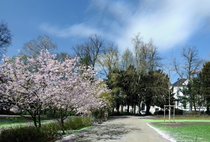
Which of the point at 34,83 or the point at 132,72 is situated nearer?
the point at 34,83

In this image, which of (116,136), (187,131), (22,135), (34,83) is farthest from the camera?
(187,131)

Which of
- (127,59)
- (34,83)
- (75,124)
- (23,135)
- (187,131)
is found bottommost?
(187,131)

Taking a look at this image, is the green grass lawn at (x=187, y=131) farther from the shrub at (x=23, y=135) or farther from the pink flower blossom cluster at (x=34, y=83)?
the pink flower blossom cluster at (x=34, y=83)

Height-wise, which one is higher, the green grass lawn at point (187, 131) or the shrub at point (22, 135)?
the shrub at point (22, 135)

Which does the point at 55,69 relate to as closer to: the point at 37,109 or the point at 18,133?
the point at 37,109

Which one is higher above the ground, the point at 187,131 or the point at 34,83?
the point at 34,83

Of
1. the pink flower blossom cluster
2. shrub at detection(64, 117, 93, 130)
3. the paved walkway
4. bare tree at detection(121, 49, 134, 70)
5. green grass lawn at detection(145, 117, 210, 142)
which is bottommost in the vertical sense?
green grass lawn at detection(145, 117, 210, 142)

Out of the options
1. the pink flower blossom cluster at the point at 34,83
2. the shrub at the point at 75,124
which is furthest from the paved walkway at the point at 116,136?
the pink flower blossom cluster at the point at 34,83

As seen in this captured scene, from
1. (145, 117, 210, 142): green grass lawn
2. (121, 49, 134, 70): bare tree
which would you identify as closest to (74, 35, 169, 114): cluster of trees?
(121, 49, 134, 70): bare tree

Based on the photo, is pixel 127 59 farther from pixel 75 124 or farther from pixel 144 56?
pixel 75 124

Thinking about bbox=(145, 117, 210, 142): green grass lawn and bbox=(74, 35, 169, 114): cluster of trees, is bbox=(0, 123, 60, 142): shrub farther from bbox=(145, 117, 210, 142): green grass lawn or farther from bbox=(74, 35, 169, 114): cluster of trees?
bbox=(74, 35, 169, 114): cluster of trees

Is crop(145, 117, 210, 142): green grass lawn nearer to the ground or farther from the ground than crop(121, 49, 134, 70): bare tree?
nearer to the ground

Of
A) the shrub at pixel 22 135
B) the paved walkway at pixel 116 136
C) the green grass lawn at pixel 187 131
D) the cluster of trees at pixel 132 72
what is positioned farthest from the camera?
the cluster of trees at pixel 132 72

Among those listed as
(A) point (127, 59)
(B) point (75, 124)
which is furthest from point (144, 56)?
(B) point (75, 124)
